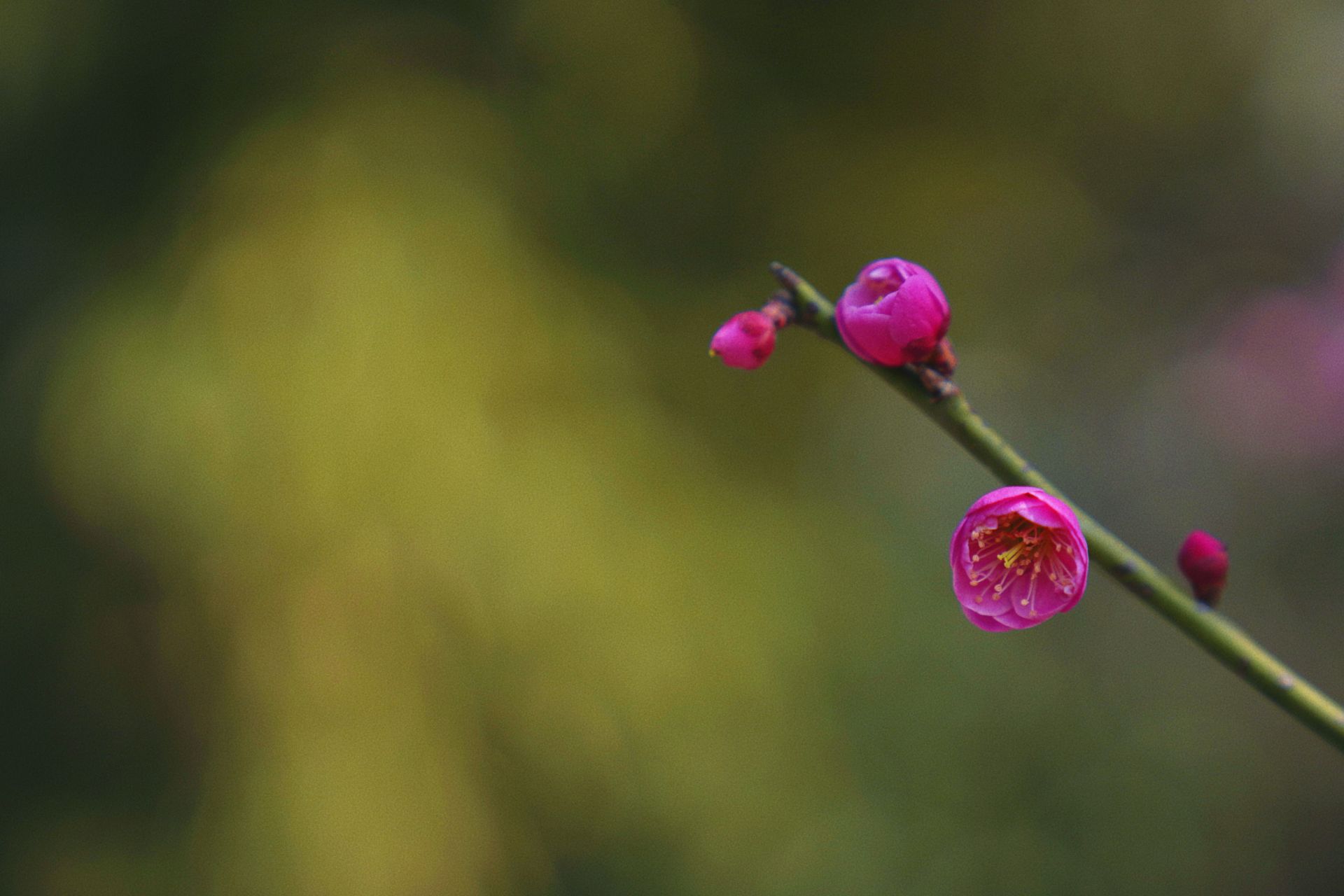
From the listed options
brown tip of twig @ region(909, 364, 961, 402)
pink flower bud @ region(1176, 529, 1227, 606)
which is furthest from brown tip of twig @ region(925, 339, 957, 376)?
pink flower bud @ region(1176, 529, 1227, 606)

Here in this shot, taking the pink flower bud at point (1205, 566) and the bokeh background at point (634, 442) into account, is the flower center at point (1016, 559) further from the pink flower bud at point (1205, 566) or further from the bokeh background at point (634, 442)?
the bokeh background at point (634, 442)

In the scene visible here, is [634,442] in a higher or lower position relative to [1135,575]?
lower

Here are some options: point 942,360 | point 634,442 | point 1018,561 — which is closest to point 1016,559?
point 1018,561

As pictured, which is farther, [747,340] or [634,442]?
[634,442]

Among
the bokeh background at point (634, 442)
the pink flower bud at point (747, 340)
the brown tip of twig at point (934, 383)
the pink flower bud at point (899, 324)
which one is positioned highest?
the pink flower bud at point (899, 324)

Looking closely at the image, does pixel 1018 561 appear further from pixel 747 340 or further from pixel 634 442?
pixel 634 442

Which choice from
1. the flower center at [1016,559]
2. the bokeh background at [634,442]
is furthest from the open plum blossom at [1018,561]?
the bokeh background at [634,442]

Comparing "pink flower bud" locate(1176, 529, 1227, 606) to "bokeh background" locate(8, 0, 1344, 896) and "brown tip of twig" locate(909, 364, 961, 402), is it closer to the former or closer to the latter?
"brown tip of twig" locate(909, 364, 961, 402)

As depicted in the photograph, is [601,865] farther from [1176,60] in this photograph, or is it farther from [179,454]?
[1176,60]
